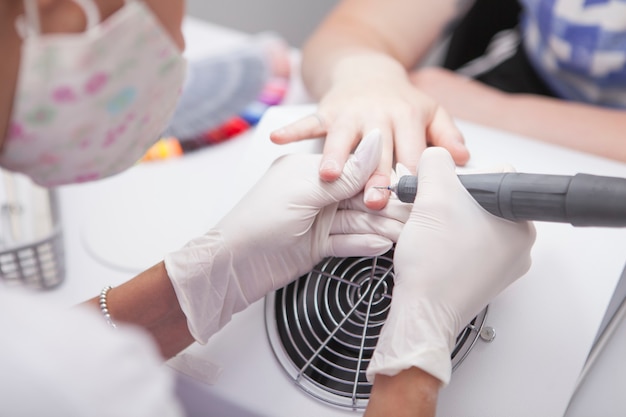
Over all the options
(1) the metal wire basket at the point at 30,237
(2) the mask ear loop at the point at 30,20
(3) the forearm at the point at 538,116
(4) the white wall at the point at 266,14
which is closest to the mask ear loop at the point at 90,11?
(2) the mask ear loop at the point at 30,20

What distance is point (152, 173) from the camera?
3.98ft

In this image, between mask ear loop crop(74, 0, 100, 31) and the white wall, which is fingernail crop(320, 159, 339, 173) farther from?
the white wall

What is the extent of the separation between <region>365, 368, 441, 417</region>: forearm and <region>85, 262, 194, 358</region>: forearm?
282 millimetres

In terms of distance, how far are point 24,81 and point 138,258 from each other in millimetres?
453

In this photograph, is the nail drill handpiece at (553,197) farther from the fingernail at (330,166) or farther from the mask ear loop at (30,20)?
the mask ear loop at (30,20)

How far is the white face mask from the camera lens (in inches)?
25.5

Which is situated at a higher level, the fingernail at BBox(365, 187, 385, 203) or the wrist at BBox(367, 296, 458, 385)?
the fingernail at BBox(365, 187, 385, 203)

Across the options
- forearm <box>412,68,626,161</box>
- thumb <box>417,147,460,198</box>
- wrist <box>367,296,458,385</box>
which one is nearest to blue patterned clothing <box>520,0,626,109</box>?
forearm <box>412,68,626,161</box>

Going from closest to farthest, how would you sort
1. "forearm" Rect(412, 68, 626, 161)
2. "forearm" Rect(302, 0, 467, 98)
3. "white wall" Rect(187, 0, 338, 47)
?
"forearm" Rect(412, 68, 626, 161) < "forearm" Rect(302, 0, 467, 98) < "white wall" Rect(187, 0, 338, 47)

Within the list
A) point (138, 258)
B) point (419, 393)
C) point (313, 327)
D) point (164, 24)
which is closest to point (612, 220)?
point (419, 393)

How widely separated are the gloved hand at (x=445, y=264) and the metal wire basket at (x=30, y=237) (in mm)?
535

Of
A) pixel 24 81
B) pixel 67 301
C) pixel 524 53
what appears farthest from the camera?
pixel 524 53

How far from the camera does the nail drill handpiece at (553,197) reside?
2.21ft

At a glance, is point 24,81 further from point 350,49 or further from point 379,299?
point 350,49
